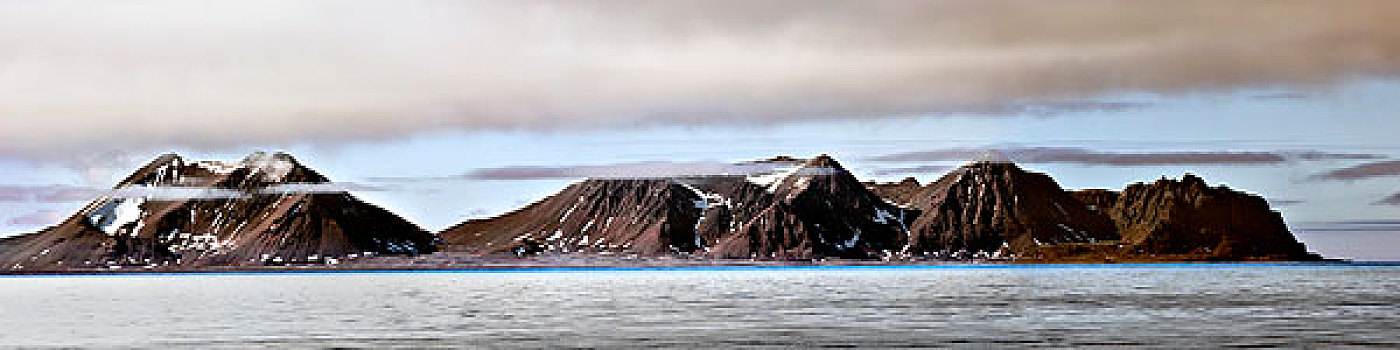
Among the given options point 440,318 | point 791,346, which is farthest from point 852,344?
point 440,318

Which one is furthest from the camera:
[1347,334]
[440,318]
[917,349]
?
[440,318]

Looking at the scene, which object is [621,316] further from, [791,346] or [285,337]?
[791,346]

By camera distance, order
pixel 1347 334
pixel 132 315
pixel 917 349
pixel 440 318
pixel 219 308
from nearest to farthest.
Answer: pixel 917 349 → pixel 1347 334 → pixel 440 318 → pixel 132 315 → pixel 219 308

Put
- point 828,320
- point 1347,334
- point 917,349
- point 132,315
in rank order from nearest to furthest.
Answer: point 917,349 → point 1347,334 → point 828,320 → point 132,315

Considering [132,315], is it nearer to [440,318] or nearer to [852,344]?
[440,318]

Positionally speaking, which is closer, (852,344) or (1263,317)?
(852,344)

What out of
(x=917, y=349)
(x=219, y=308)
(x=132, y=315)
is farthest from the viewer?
(x=219, y=308)

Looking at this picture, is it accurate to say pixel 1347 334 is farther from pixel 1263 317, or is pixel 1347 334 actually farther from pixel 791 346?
pixel 791 346

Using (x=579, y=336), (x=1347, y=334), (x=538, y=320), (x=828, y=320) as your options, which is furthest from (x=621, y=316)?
(x=1347, y=334)

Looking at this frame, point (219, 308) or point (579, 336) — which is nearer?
point (579, 336)
